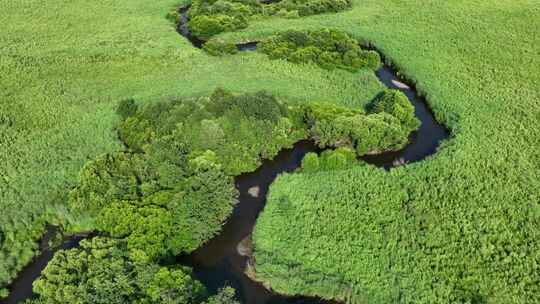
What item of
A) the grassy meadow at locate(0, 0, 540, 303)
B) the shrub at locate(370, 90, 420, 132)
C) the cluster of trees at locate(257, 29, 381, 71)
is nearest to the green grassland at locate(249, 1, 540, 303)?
the grassy meadow at locate(0, 0, 540, 303)

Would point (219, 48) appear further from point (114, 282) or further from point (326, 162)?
point (114, 282)

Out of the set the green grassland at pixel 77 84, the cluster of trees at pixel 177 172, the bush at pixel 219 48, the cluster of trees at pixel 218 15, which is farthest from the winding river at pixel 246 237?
the cluster of trees at pixel 218 15

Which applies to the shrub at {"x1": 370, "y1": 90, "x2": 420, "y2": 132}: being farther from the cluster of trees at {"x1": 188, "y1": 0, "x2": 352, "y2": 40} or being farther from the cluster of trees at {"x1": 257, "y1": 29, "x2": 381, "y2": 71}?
the cluster of trees at {"x1": 188, "y1": 0, "x2": 352, "y2": 40}

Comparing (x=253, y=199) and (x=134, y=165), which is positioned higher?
(x=134, y=165)

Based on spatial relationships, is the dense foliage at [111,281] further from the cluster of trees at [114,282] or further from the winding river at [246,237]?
the winding river at [246,237]

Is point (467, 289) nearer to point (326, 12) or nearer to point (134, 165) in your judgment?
point (134, 165)

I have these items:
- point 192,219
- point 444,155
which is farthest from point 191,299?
point 444,155

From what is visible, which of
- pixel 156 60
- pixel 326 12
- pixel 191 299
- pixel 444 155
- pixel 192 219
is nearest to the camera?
pixel 191 299

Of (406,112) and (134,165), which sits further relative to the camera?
(406,112)

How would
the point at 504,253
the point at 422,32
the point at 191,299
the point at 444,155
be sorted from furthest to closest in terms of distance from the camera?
the point at 422,32
the point at 444,155
the point at 504,253
the point at 191,299
